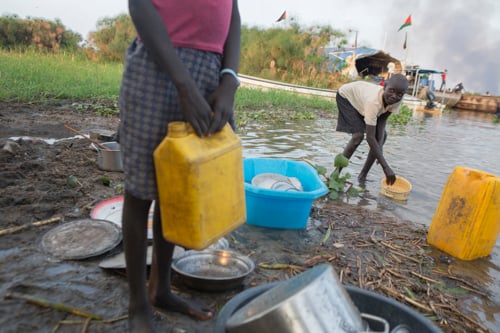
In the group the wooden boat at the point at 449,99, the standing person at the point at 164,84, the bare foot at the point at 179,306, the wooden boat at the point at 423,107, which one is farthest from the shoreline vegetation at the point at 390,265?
the wooden boat at the point at 449,99

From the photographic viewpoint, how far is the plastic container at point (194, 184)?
1043mm

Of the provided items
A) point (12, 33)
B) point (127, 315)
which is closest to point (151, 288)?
point (127, 315)

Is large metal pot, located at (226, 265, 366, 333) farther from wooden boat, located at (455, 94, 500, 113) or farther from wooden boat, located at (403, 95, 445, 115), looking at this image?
wooden boat, located at (455, 94, 500, 113)

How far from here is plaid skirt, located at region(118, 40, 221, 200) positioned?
112 cm

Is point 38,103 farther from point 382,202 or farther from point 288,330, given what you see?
point 288,330

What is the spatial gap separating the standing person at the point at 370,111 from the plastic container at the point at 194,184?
2901mm

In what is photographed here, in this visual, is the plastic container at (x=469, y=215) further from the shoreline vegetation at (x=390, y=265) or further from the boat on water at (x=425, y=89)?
the boat on water at (x=425, y=89)

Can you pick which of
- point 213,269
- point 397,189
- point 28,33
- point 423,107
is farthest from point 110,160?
point 28,33

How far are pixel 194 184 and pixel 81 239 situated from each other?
132 centimetres

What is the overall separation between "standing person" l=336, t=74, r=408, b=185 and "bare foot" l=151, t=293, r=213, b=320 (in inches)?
109

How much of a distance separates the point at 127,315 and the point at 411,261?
1.83 metres

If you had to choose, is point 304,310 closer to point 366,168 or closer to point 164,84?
point 164,84

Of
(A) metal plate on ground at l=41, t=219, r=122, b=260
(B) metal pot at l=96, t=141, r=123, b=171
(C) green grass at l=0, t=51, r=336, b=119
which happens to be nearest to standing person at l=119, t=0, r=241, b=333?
(A) metal plate on ground at l=41, t=219, r=122, b=260

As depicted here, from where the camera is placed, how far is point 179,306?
1.50m
